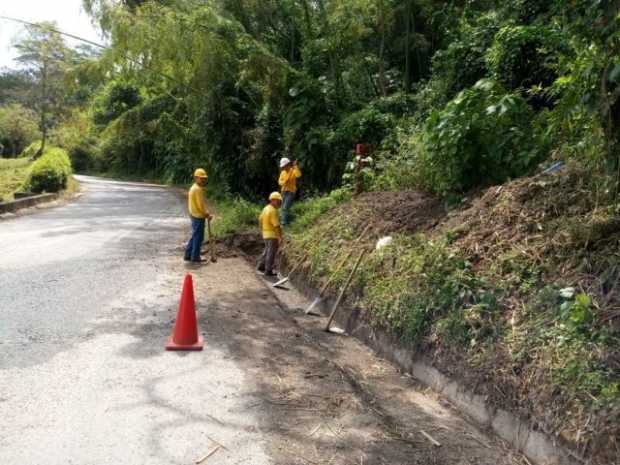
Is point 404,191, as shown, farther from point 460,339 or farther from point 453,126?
point 460,339

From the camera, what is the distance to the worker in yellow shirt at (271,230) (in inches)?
373

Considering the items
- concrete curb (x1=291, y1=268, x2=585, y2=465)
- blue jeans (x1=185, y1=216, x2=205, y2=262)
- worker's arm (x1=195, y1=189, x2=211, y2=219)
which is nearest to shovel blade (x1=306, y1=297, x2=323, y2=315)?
concrete curb (x1=291, y1=268, x2=585, y2=465)

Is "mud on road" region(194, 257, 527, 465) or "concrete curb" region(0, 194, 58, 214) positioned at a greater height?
"mud on road" region(194, 257, 527, 465)

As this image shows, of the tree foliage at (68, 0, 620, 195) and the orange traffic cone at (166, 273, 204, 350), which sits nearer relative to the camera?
the orange traffic cone at (166, 273, 204, 350)

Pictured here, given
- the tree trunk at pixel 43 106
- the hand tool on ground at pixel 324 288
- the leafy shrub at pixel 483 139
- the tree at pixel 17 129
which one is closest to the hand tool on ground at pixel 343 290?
the hand tool on ground at pixel 324 288

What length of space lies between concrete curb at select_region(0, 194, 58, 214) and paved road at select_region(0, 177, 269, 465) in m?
7.12

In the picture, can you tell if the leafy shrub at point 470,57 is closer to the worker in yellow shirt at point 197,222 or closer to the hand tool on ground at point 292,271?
the hand tool on ground at point 292,271

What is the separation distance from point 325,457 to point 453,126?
486 centimetres

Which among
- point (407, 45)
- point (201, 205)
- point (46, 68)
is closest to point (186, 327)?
point (201, 205)

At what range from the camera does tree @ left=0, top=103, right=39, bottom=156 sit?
4738cm

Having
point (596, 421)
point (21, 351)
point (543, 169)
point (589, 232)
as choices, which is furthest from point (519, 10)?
point (21, 351)

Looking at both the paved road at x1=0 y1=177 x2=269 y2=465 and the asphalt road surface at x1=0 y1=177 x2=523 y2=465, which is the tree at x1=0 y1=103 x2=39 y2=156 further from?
the asphalt road surface at x1=0 y1=177 x2=523 y2=465

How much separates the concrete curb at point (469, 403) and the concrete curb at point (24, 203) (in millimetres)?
12400

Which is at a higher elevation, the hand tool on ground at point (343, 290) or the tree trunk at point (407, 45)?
the tree trunk at point (407, 45)
